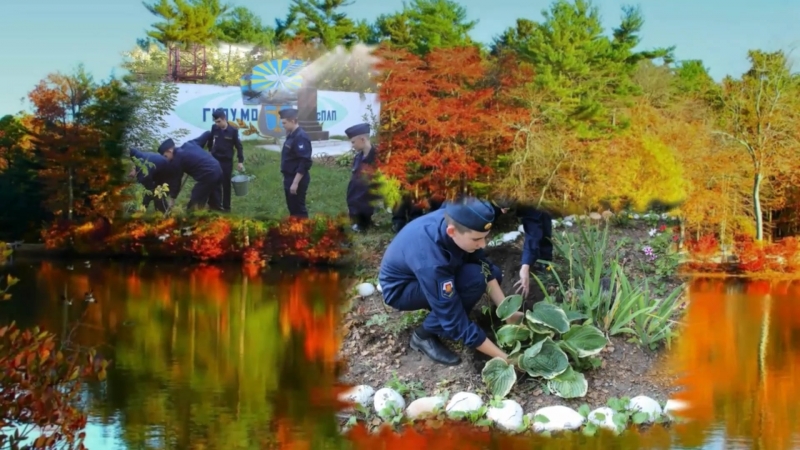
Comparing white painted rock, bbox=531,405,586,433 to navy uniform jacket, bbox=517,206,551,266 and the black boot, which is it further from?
navy uniform jacket, bbox=517,206,551,266

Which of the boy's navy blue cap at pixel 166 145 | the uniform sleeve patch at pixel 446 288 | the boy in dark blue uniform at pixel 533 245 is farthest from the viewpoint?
the boy's navy blue cap at pixel 166 145

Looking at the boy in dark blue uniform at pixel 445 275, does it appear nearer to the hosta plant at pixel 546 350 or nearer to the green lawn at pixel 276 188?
the hosta plant at pixel 546 350

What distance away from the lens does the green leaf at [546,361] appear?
202 cm

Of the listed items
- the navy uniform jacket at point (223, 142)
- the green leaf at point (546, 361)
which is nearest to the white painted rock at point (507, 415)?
the green leaf at point (546, 361)

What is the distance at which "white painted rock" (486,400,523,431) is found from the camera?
191cm

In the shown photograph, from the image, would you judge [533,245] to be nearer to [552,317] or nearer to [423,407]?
[552,317]

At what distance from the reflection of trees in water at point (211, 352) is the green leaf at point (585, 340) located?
692mm

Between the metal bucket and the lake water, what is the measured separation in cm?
120

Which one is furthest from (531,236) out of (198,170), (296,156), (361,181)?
(198,170)

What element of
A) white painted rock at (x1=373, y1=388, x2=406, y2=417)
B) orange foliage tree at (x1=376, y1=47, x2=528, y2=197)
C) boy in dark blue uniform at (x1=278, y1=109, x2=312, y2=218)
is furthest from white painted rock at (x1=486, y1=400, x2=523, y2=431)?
boy in dark blue uniform at (x1=278, y1=109, x2=312, y2=218)

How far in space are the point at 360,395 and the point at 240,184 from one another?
3.08 m

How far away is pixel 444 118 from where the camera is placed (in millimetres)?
4688

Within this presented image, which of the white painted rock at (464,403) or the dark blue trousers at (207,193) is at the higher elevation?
the dark blue trousers at (207,193)

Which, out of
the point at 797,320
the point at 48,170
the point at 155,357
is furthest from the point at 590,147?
the point at 48,170
